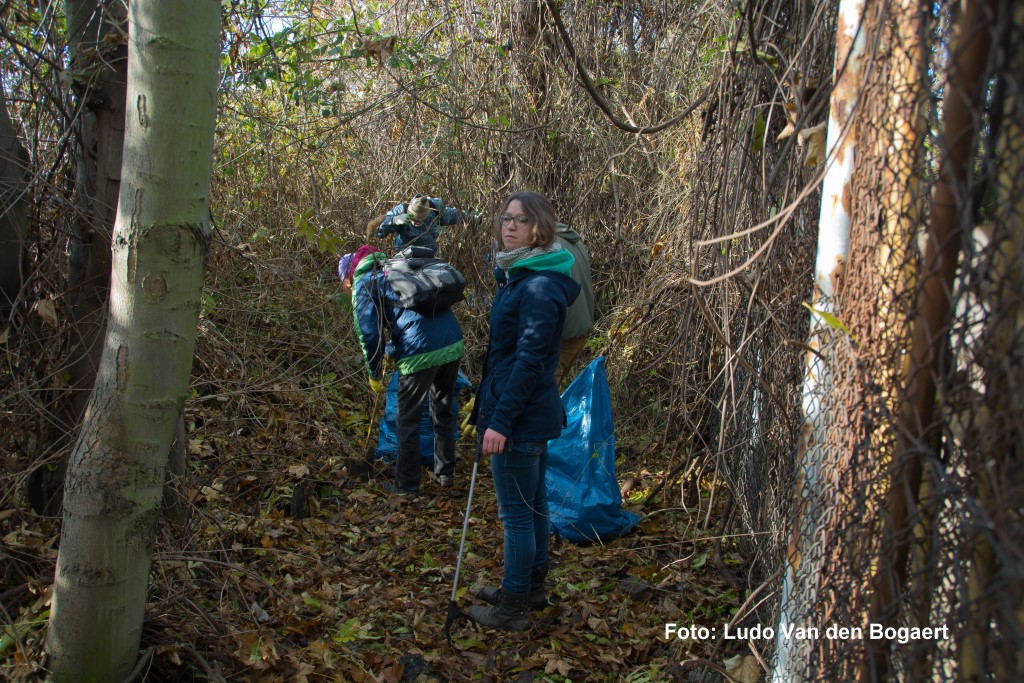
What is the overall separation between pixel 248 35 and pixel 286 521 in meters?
2.75

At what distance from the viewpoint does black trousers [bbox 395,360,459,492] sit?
501 cm

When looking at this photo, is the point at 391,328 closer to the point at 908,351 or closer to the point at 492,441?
the point at 492,441

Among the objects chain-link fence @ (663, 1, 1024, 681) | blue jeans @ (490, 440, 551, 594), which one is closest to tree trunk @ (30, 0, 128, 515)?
blue jeans @ (490, 440, 551, 594)

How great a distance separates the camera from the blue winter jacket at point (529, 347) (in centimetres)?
328

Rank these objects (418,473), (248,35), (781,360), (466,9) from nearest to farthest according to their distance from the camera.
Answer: (781,360)
(248,35)
(418,473)
(466,9)

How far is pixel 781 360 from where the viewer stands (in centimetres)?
271

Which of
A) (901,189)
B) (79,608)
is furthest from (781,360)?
(79,608)

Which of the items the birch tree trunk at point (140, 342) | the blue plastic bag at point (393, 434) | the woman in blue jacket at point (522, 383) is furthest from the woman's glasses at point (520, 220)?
the blue plastic bag at point (393, 434)

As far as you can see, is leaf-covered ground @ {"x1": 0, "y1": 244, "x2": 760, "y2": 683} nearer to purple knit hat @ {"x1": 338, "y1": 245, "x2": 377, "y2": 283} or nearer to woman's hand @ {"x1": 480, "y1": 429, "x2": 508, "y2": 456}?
purple knit hat @ {"x1": 338, "y1": 245, "x2": 377, "y2": 283}

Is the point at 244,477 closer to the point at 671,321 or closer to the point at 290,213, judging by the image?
the point at 290,213

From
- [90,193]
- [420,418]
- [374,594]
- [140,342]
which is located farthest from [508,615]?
[90,193]

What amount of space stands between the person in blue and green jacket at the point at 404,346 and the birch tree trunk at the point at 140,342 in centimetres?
246

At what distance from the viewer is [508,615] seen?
3.56m

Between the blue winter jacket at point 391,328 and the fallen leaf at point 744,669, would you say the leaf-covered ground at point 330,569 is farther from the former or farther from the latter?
the blue winter jacket at point 391,328
